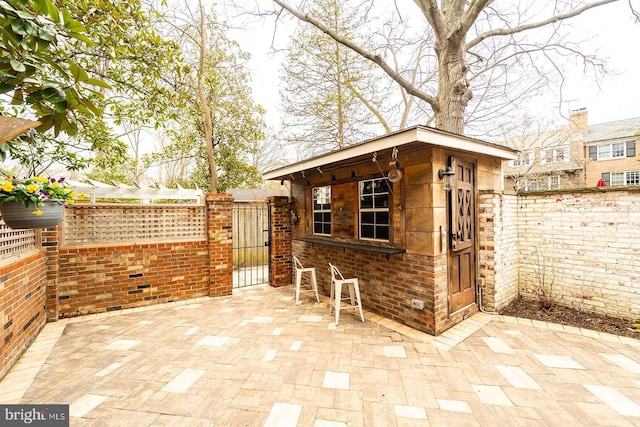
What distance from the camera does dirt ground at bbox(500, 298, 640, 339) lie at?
3.58 meters

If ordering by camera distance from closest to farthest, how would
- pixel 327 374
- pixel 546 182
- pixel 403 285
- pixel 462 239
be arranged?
pixel 327 374 → pixel 403 285 → pixel 462 239 → pixel 546 182

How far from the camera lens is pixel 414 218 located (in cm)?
373

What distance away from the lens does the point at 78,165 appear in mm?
5227

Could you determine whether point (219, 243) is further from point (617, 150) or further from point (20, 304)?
point (617, 150)

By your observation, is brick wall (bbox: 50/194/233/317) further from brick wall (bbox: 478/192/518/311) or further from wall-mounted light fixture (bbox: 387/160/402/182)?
brick wall (bbox: 478/192/518/311)

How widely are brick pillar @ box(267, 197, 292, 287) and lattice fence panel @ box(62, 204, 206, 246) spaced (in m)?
1.70

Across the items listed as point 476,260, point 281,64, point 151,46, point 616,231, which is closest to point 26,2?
point 151,46

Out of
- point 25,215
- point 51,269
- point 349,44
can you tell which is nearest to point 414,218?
point 25,215

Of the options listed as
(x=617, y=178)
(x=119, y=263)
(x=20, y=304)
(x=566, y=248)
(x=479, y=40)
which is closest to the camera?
(x=20, y=304)

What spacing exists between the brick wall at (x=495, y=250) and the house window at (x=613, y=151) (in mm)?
19957

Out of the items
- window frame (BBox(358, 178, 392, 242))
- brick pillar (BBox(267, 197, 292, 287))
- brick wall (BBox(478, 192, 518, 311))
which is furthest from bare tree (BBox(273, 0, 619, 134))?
brick pillar (BBox(267, 197, 292, 287))

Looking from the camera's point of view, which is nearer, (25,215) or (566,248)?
(25,215)

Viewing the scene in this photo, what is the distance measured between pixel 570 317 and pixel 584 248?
1140 millimetres

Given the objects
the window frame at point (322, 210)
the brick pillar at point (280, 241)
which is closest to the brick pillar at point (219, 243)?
the brick pillar at point (280, 241)
